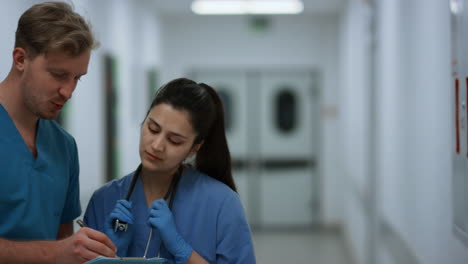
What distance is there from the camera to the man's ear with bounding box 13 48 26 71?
4.75 ft

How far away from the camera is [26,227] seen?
4.95ft

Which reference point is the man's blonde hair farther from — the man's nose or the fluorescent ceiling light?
the fluorescent ceiling light

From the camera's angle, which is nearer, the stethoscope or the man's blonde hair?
the man's blonde hair

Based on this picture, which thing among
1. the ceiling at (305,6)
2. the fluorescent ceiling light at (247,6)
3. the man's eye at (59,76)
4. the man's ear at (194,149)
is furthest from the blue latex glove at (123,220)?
the ceiling at (305,6)

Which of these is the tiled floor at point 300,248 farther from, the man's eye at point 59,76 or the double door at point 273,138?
the man's eye at point 59,76

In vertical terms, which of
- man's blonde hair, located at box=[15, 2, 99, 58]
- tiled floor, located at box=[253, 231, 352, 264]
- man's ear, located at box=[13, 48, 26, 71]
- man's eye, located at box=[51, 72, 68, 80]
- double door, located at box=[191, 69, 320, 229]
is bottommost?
tiled floor, located at box=[253, 231, 352, 264]

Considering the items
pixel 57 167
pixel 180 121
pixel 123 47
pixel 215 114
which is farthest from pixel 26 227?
pixel 123 47

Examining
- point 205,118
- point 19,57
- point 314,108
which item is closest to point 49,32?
point 19,57

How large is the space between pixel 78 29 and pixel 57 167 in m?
0.41

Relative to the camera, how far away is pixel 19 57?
1.45 m

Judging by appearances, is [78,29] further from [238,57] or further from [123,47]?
[238,57]

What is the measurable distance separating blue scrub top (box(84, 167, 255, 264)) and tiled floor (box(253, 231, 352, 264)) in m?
4.21

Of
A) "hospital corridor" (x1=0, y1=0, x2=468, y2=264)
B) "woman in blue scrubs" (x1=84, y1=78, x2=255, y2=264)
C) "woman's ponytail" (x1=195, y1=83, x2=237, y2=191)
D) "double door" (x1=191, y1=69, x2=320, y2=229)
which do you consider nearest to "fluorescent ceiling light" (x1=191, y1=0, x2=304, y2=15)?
"hospital corridor" (x1=0, y1=0, x2=468, y2=264)

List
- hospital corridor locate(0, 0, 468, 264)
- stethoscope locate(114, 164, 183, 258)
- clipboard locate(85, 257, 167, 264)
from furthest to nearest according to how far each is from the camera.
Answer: hospital corridor locate(0, 0, 468, 264) < stethoscope locate(114, 164, 183, 258) < clipboard locate(85, 257, 167, 264)
